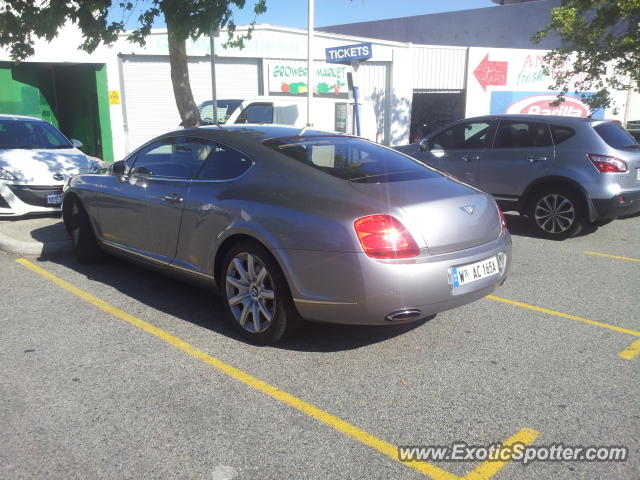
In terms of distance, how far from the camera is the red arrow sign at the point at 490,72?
72.1 ft

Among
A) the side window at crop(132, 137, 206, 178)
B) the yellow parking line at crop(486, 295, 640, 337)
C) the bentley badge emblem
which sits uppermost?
the side window at crop(132, 137, 206, 178)

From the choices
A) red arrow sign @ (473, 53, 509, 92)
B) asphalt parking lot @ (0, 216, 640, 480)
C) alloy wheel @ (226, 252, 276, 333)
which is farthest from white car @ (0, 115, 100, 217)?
red arrow sign @ (473, 53, 509, 92)

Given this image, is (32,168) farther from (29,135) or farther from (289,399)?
(289,399)

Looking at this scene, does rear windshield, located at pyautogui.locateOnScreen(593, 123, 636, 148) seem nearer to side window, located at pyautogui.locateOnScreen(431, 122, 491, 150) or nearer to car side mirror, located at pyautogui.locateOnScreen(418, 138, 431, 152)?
side window, located at pyautogui.locateOnScreen(431, 122, 491, 150)

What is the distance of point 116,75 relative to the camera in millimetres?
16141

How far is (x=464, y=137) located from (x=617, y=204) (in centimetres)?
244

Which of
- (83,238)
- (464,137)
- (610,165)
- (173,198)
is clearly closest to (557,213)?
(610,165)

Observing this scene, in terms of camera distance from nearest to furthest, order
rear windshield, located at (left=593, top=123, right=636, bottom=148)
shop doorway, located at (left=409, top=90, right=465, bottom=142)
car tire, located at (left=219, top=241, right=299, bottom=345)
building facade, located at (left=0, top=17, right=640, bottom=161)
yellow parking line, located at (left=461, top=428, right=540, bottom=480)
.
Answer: yellow parking line, located at (left=461, top=428, right=540, bottom=480), car tire, located at (left=219, top=241, right=299, bottom=345), rear windshield, located at (left=593, top=123, right=636, bottom=148), building facade, located at (left=0, top=17, right=640, bottom=161), shop doorway, located at (left=409, top=90, right=465, bottom=142)

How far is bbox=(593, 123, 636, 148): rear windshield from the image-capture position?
7.52m

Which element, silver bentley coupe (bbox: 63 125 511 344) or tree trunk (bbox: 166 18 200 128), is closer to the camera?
silver bentley coupe (bbox: 63 125 511 344)

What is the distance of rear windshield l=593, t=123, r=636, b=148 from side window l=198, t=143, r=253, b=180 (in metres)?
5.41

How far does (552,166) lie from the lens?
764 centimetres

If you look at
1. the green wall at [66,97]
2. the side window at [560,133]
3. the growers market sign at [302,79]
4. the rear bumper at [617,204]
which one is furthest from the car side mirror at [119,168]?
the growers market sign at [302,79]

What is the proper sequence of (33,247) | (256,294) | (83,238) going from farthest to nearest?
(33,247)
(83,238)
(256,294)
